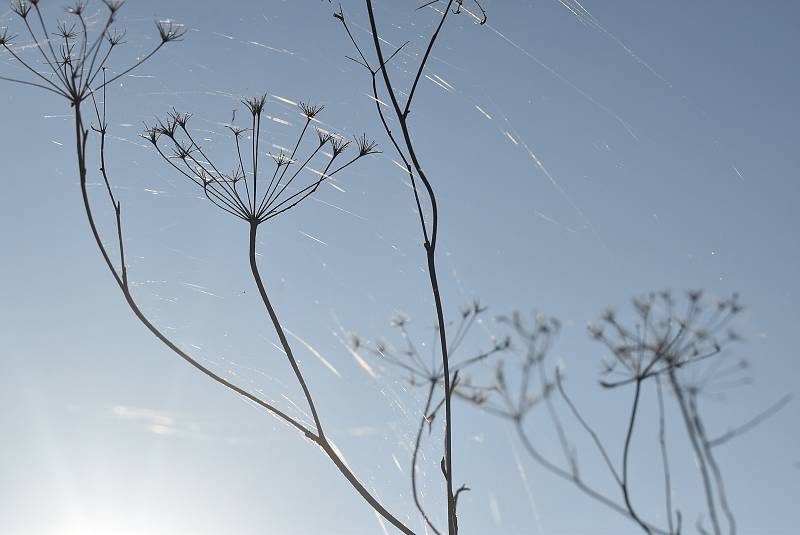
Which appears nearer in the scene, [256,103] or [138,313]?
[138,313]

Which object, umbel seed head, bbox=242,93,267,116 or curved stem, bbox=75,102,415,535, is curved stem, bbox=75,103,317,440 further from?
umbel seed head, bbox=242,93,267,116

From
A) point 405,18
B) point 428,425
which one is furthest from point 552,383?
point 405,18

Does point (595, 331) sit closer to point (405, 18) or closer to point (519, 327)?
point (519, 327)

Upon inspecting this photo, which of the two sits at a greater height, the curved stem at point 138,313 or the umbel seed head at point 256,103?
the umbel seed head at point 256,103

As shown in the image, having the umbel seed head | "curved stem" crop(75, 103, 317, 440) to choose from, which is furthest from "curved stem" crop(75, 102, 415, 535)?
the umbel seed head

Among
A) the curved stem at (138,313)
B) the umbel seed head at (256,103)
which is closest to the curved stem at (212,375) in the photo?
the curved stem at (138,313)

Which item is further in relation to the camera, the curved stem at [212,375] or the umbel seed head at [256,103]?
the umbel seed head at [256,103]

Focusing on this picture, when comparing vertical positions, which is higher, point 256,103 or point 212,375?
point 256,103

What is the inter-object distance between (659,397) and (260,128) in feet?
5.37

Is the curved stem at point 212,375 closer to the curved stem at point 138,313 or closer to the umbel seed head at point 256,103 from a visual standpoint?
the curved stem at point 138,313

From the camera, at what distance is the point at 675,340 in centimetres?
289

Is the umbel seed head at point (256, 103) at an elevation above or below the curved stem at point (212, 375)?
above

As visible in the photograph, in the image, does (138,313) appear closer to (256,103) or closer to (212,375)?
(212,375)

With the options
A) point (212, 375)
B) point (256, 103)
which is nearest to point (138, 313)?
point (212, 375)
